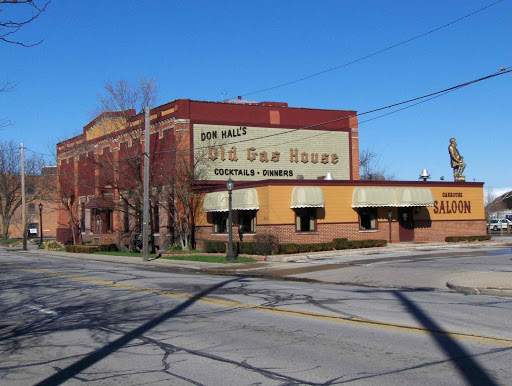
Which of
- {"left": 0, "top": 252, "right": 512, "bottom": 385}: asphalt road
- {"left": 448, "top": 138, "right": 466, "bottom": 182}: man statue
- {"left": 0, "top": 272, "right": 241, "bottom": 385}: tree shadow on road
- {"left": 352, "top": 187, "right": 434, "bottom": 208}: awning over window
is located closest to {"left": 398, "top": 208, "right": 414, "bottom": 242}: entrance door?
{"left": 352, "top": 187, "right": 434, "bottom": 208}: awning over window

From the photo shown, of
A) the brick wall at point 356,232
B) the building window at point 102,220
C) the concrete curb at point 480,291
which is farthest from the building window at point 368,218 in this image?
the building window at point 102,220

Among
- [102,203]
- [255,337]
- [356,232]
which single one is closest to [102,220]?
[102,203]

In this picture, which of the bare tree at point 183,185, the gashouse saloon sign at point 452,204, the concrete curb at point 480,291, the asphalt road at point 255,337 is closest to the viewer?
the asphalt road at point 255,337

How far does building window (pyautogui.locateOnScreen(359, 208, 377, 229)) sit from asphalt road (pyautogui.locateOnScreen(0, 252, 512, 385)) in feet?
61.3

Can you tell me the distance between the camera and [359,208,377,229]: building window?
34312mm

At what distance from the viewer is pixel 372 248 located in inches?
1231

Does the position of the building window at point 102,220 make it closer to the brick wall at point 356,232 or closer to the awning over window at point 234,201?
the brick wall at point 356,232

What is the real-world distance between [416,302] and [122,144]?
34.2 m

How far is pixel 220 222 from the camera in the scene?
118 feet

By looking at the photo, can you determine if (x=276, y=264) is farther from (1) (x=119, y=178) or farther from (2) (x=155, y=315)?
(1) (x=119, y=178)

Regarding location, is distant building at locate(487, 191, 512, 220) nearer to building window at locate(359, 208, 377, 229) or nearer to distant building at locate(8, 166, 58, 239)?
building window at locate(359, 208, 377, 229)

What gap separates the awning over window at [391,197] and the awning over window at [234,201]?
6408 mm

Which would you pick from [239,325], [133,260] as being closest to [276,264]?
[133,260]

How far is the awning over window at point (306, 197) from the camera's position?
31.1m
